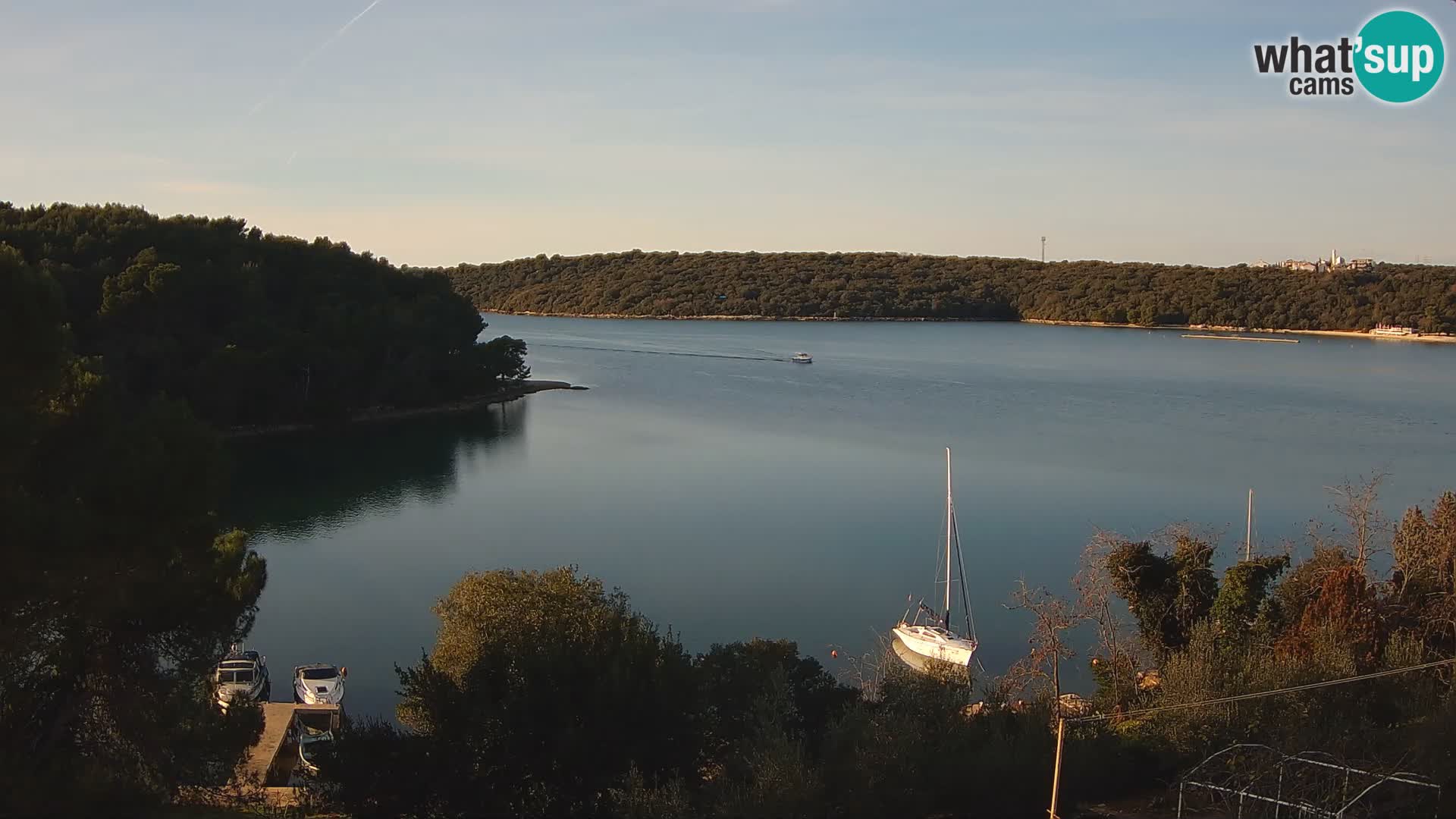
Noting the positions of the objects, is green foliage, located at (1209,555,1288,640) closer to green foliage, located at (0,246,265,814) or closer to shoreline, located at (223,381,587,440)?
green foliage, located at (0,246,265,814)

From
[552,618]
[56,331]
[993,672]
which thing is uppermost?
[56,331]

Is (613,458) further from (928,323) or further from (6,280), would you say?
(928,323)

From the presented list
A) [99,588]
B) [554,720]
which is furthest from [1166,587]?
[99,588]

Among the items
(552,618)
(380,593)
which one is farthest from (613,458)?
(552,618)

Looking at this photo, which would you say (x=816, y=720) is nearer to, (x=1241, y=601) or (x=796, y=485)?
(x=1241, y=601)

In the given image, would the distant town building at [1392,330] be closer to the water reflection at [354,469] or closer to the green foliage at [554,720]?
the water reflection at [354,469]
